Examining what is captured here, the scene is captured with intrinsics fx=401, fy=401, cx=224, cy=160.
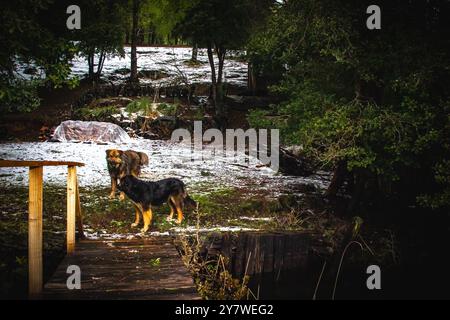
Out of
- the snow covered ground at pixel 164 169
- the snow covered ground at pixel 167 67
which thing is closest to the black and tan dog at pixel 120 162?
the snow covered ground at pixel 164 169

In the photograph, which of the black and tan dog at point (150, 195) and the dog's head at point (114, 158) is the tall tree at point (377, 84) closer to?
the black and tan dog at point (150, 195)

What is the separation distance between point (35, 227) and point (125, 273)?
61.6 inches

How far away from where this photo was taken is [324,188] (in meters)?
15.0

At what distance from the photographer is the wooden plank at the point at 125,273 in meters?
5.37

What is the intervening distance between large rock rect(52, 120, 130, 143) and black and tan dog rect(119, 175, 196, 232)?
10243mm

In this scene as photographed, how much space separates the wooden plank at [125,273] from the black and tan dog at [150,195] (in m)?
1.20

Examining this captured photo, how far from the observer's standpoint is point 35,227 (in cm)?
513

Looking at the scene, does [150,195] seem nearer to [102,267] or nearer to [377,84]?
[102,267]

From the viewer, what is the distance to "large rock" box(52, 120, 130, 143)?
18.9 meters

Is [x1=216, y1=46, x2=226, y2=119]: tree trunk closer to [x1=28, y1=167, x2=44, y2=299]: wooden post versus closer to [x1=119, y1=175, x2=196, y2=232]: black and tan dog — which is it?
[x1=119, y1=175, x2=196, y2=232]: black and tan dog

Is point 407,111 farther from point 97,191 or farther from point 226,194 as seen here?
point 97,191

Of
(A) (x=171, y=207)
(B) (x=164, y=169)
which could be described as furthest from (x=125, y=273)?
(B) (x=164, y=169)

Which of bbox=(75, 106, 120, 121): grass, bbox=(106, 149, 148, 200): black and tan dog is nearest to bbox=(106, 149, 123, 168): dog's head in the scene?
bbox=(106, 149, 148, 200): black and tan dog
